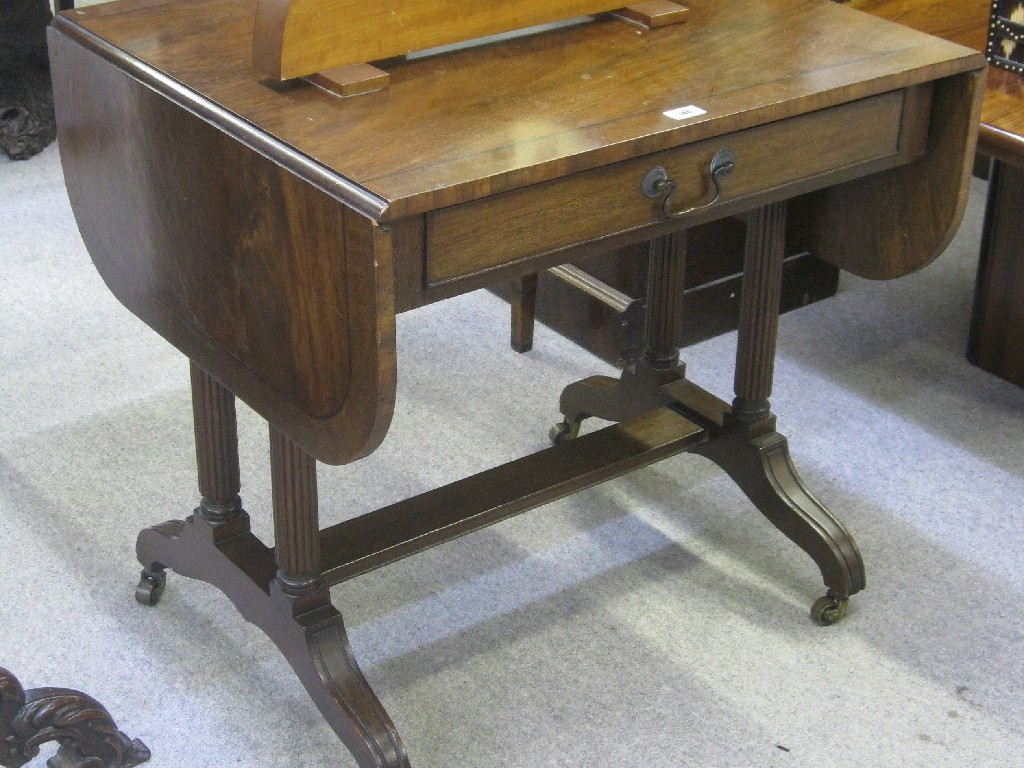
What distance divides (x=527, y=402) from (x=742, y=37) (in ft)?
3.54

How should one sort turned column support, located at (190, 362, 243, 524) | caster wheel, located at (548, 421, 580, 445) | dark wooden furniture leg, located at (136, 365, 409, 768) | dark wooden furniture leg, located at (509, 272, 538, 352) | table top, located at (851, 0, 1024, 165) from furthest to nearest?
dark wooden furniture leg, located at (509, 272, 538, 352), caster wheel, located at (548, 421, 580, 445), table top, located at (851, 0, 1024, 165), turned column support, located at (190, 362, 243, 524), dark wooden furniture leg, located at (136, 365, 409, 768)

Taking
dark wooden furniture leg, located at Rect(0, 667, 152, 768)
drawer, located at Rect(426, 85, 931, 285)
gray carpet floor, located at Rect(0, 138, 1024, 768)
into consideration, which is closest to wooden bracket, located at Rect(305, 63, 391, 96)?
drawer, located at Rect(426, 85, 931, 285)

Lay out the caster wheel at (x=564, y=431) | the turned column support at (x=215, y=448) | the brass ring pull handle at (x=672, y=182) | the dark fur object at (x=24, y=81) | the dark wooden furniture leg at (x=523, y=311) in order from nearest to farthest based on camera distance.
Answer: the brass ring pull handle at (x=672, y=182) < the turned column support at (x=215, y=448) < the caster wheel at (x=564, y=431) < the dark wooden furniture leg at (x=523, y=311) < the dark fur object at (x=24, y=81)

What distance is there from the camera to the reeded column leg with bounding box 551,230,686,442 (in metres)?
2.33

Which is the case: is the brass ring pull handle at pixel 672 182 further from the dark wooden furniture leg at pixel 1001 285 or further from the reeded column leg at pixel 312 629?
the dark wooden furniture leg at pixel 1001 285

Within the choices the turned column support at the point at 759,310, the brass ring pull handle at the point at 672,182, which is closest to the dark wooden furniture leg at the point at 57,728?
the brass ring pull handle at the point at 672,182

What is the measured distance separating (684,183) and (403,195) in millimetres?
396

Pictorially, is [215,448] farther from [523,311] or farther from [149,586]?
[523,311]

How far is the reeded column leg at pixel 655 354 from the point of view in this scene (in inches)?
91.7

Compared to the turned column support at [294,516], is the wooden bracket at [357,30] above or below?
above

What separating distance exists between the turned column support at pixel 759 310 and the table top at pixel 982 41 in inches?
16.4

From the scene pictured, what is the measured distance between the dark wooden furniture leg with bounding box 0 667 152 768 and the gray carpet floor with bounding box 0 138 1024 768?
12 cm

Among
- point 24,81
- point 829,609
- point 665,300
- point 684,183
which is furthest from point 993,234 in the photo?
point 24,81

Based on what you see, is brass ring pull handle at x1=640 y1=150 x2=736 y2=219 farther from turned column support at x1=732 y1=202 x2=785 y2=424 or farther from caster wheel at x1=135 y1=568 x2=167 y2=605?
caster wheel at x1=135 y1=568 x2=167 y2=605
